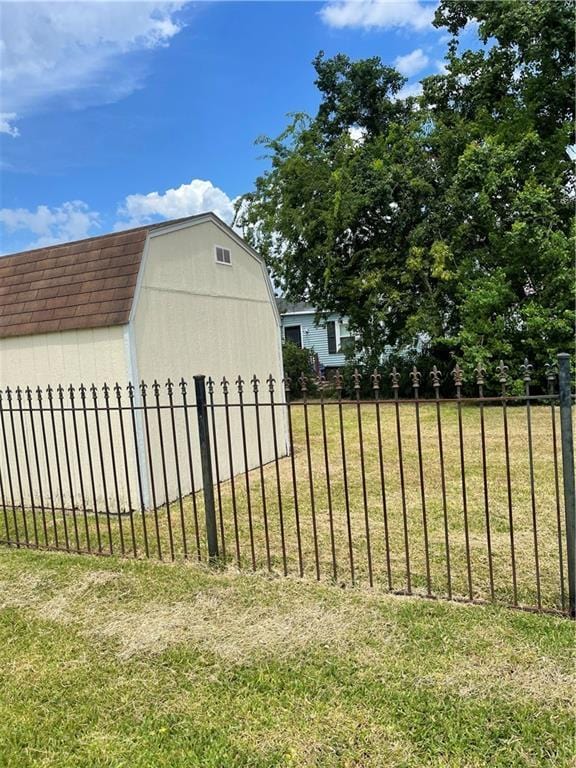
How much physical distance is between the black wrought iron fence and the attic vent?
1934 mm

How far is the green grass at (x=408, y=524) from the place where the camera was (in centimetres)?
404

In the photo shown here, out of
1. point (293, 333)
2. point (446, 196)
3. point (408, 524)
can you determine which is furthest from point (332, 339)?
point (408, 524)

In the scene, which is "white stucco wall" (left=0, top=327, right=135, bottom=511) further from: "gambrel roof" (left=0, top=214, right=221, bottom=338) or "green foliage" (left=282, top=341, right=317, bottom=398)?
"green foliage" (left=282, top=341, right=317, bottom=398)

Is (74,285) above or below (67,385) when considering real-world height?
above

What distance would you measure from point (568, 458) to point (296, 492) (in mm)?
2279

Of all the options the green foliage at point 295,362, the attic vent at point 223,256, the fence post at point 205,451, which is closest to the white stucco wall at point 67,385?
the fence post at point 205,451

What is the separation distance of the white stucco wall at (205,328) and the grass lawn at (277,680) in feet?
9.89

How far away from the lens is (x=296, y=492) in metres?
4.73

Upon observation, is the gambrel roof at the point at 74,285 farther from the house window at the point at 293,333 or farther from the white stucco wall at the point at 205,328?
the house window at the point at 293,333

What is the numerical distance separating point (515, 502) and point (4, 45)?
7296mm

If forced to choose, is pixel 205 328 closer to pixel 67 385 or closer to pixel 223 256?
pixel 223 256

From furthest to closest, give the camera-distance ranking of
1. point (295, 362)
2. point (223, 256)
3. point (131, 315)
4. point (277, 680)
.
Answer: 1. point (295, 362)
2. point (223, 256)
3. point (131, 315)
4. point (277, 680)

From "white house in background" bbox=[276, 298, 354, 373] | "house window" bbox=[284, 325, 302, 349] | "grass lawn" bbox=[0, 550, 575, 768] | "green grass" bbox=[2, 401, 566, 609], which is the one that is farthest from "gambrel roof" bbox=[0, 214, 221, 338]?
"house window" bbox=[284, 325, 302, 349]

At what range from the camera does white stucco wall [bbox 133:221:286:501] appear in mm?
6590
